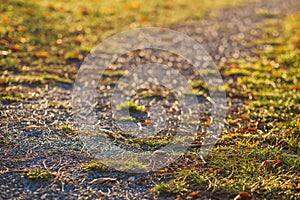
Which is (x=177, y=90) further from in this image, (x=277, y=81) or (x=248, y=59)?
(x=248, y=59)

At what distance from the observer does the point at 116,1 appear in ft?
29.0

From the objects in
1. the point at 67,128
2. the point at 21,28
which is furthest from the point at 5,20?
the point at 67,128

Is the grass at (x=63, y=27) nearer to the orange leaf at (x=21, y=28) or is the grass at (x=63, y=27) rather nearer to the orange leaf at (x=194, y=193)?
the orange leaf at (x=21, y=28)

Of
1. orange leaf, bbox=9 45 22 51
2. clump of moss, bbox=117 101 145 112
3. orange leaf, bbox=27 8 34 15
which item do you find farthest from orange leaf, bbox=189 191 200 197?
orange leaf, bbox=27 8 34 15

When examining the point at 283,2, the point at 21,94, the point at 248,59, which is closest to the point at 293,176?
the point at 21,94

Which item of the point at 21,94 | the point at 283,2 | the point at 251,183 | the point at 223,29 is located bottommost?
the point at 251,183

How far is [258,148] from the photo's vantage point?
3.54 metres

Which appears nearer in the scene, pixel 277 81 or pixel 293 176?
pixel 293 176

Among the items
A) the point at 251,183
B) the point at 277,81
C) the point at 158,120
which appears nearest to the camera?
the point at 251,183

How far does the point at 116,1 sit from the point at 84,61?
3.54 meters

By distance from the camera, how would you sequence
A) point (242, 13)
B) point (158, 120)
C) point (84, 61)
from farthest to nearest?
1. point (242, 13)
2. point (84, 61)
3. point (158, 120)

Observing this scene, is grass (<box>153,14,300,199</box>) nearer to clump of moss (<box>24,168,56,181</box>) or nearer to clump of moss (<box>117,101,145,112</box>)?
clump of moss (<box>24,168,56,181</box>)

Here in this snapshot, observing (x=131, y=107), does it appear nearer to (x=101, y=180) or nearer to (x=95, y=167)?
(x=95, y=167)

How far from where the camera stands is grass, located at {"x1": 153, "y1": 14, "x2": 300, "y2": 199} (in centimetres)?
299
